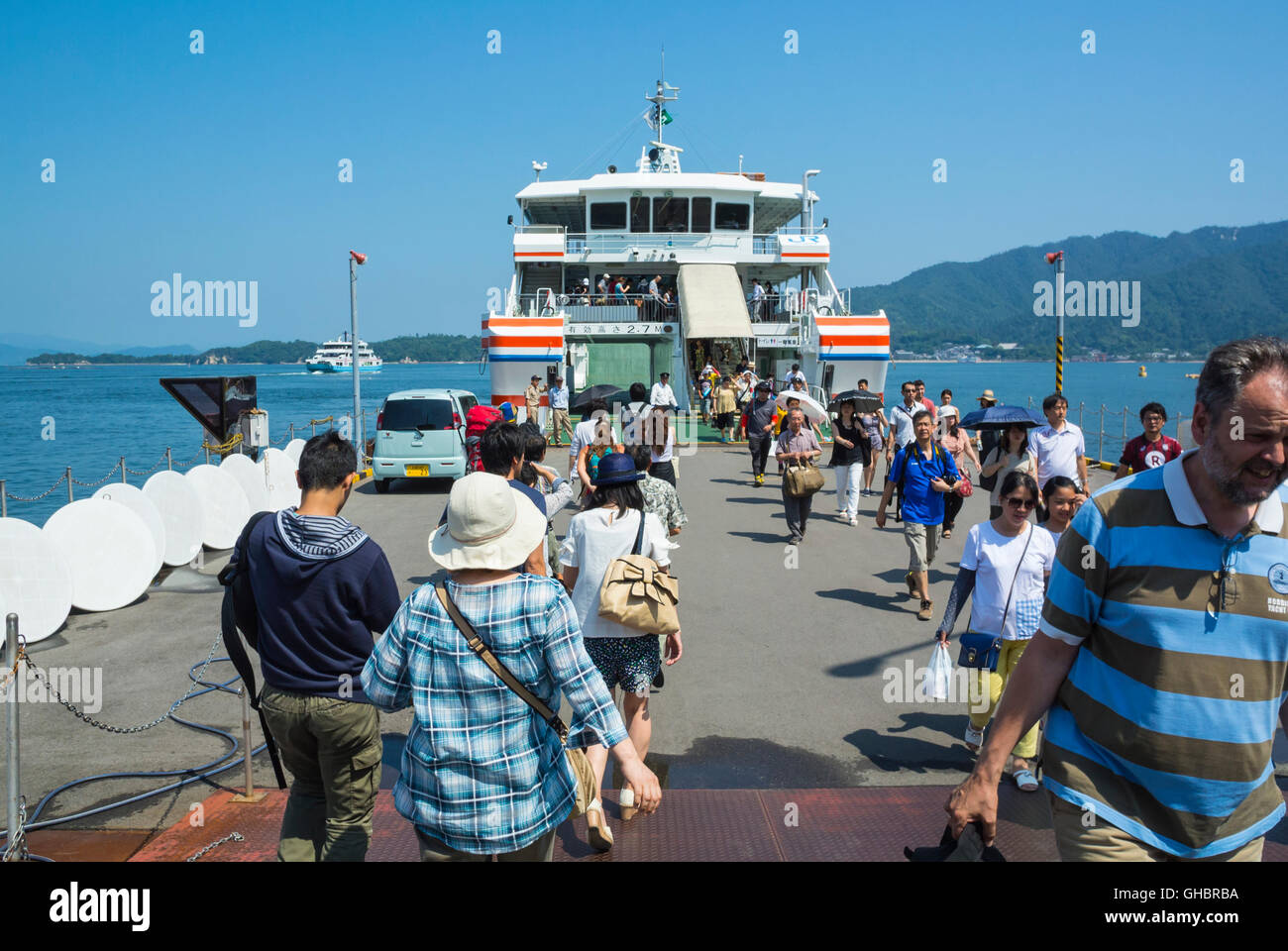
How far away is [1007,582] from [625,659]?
2171 millimetres

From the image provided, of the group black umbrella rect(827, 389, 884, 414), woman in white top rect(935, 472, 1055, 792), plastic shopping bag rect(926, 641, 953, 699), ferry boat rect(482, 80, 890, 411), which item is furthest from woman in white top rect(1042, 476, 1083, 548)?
ferry boat rect(482, 80, 890, 411)

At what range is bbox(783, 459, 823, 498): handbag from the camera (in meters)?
10.8

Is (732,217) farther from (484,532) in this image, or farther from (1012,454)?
(484,532)

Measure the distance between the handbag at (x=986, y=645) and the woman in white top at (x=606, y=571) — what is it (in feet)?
5.52

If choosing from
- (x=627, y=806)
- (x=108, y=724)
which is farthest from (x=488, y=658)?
(x=108, y=724)

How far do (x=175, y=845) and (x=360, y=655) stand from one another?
1.79 meters

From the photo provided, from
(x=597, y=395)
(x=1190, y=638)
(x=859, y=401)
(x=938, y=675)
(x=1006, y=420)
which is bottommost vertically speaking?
(x=938, y=675)

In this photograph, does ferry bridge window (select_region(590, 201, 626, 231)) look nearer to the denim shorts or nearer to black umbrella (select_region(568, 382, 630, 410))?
black umbrella (select_region(568, 382, 630, 410))

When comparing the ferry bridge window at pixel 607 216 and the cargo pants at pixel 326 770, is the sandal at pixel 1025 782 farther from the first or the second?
the ferry bridge window at pixel 607 216

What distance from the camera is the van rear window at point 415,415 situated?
15.9m

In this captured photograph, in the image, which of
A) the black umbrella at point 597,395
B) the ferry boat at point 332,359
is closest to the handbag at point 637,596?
the black umbrella at point 597,395

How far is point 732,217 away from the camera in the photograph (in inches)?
1052

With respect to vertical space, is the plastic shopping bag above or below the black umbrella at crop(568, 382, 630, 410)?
below
